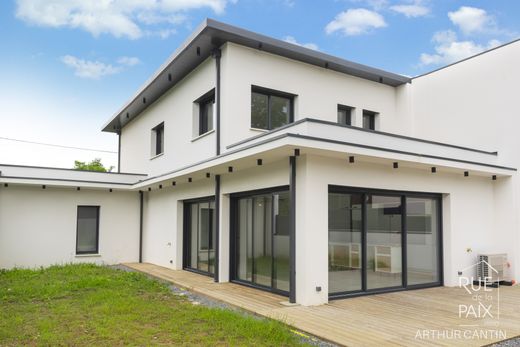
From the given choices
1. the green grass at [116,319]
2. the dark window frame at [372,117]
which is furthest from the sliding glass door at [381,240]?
the dark window frame at [372,117]

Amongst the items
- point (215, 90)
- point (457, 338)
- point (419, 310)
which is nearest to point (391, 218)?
point (419, 310)

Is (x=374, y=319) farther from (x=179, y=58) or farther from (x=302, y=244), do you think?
(x=179, y=58)

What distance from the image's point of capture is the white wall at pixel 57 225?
41.4 feet

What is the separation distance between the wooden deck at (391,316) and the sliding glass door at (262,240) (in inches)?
14.3

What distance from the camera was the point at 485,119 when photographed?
10.5 meters

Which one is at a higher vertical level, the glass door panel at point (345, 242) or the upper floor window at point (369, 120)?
the upper floor window at point (369, 120)

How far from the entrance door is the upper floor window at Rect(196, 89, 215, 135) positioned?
6.10ft

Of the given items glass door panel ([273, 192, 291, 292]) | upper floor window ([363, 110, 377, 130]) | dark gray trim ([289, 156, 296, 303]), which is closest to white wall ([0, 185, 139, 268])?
glass door panel ([273, 192, 291, 292])

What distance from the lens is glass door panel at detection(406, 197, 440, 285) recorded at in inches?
353

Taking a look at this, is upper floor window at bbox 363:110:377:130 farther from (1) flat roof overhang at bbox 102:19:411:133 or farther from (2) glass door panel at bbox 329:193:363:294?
(2) glass door panel at bbox 329:193:363:294

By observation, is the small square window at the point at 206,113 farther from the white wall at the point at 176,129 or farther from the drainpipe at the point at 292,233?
the drainpipe at the point at 292,233

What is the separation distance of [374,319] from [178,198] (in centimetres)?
756

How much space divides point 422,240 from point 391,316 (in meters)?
3.29

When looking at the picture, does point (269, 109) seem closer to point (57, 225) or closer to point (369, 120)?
point (369, 120)
